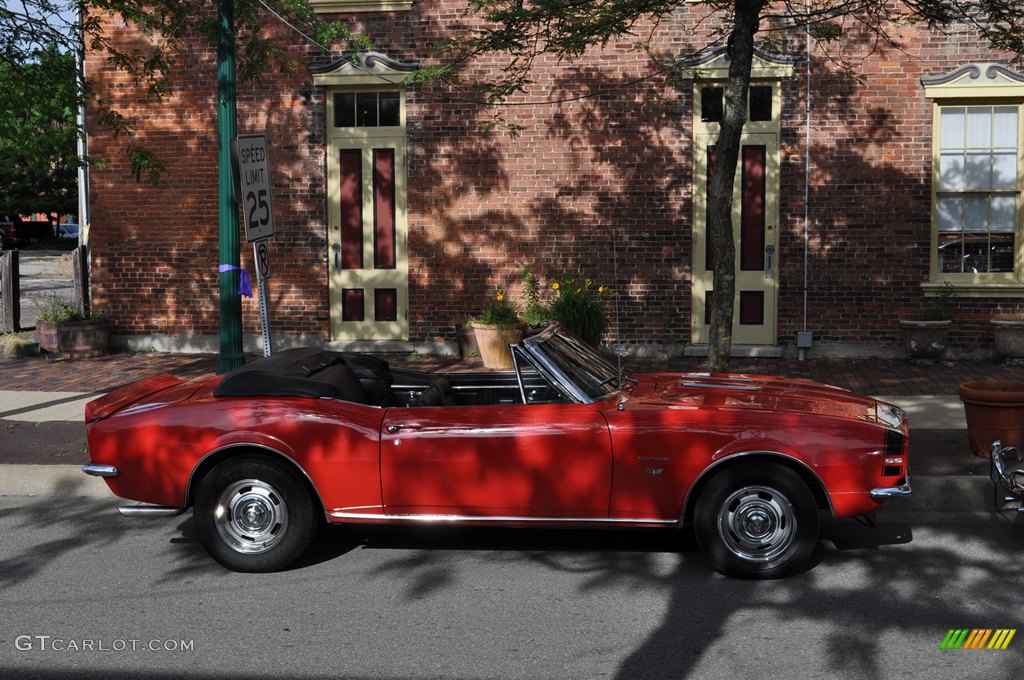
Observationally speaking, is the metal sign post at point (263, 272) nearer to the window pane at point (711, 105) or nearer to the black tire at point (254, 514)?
the black tire at point (254, 514)

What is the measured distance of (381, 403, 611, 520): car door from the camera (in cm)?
584

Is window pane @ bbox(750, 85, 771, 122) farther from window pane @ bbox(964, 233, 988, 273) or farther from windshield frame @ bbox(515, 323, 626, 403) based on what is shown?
windshield frame @ bbox(515, 323, 626, 403)

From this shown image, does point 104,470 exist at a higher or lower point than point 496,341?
lower

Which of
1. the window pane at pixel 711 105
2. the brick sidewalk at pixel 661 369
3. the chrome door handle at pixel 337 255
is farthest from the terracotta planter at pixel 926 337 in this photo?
the chrome door handle at pixel 337 255

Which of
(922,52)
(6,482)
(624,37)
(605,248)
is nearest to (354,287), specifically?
(605,248)

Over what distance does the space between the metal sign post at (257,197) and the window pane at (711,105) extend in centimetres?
673

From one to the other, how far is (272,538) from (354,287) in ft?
28.1

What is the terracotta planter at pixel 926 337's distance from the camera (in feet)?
42.4

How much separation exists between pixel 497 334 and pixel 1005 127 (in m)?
6.79

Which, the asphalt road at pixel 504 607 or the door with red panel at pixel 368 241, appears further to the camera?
the door with red panel at pixel 368 241

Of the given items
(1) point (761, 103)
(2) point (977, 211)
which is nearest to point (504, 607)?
(1) point (761, 103)

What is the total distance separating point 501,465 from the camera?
588 cm

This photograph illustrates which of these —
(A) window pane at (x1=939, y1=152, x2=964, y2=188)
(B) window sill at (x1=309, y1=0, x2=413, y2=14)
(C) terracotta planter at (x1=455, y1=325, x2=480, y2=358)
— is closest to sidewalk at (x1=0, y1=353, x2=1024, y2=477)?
(C) terracotta planter at (x1=455, y1=325, x2=480, y2=358)

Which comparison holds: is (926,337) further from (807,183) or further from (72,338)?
(72,338)
